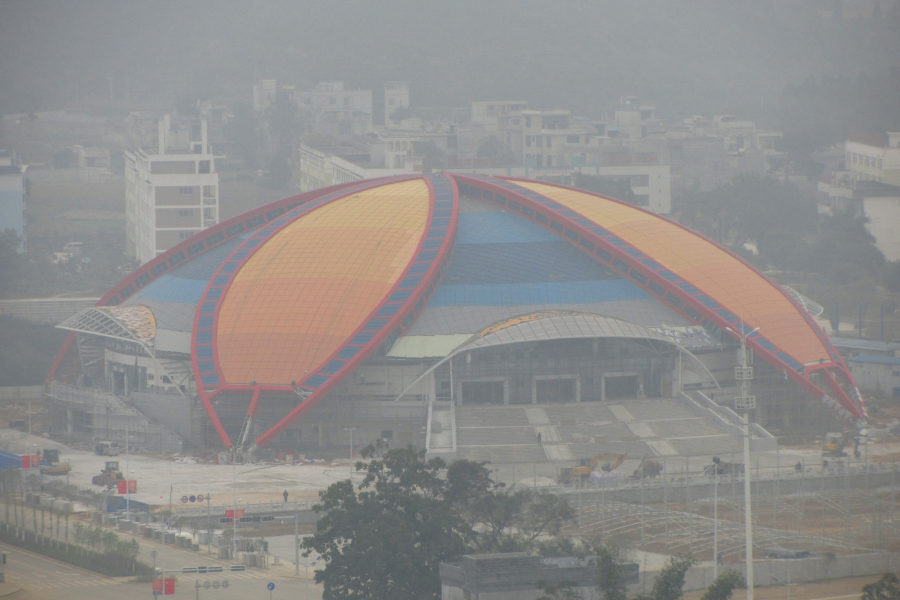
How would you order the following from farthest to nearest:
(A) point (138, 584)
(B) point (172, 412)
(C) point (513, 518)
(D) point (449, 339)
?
(B) point (172, 412) < (D) point (449, 339) < (A) point (138, 584) < (C) point (513, 518)

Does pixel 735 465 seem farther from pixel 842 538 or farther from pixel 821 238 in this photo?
pixel 821 238

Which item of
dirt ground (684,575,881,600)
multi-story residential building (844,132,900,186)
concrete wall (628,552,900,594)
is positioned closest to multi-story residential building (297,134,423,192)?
multi-story residential building (844,132,900,186)

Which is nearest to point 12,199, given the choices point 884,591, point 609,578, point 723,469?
point 723,469

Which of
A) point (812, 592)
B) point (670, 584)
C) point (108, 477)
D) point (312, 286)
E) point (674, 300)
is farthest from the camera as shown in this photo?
point (674, 300)

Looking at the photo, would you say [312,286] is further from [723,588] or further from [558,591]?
[723,588]

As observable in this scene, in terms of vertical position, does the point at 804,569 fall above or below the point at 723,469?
below

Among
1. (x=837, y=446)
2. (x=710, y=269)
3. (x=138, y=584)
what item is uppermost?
(x=710, y=269)

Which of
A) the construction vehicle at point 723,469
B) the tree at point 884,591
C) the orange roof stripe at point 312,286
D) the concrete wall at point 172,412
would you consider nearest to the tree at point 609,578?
the tree at point 884,591
